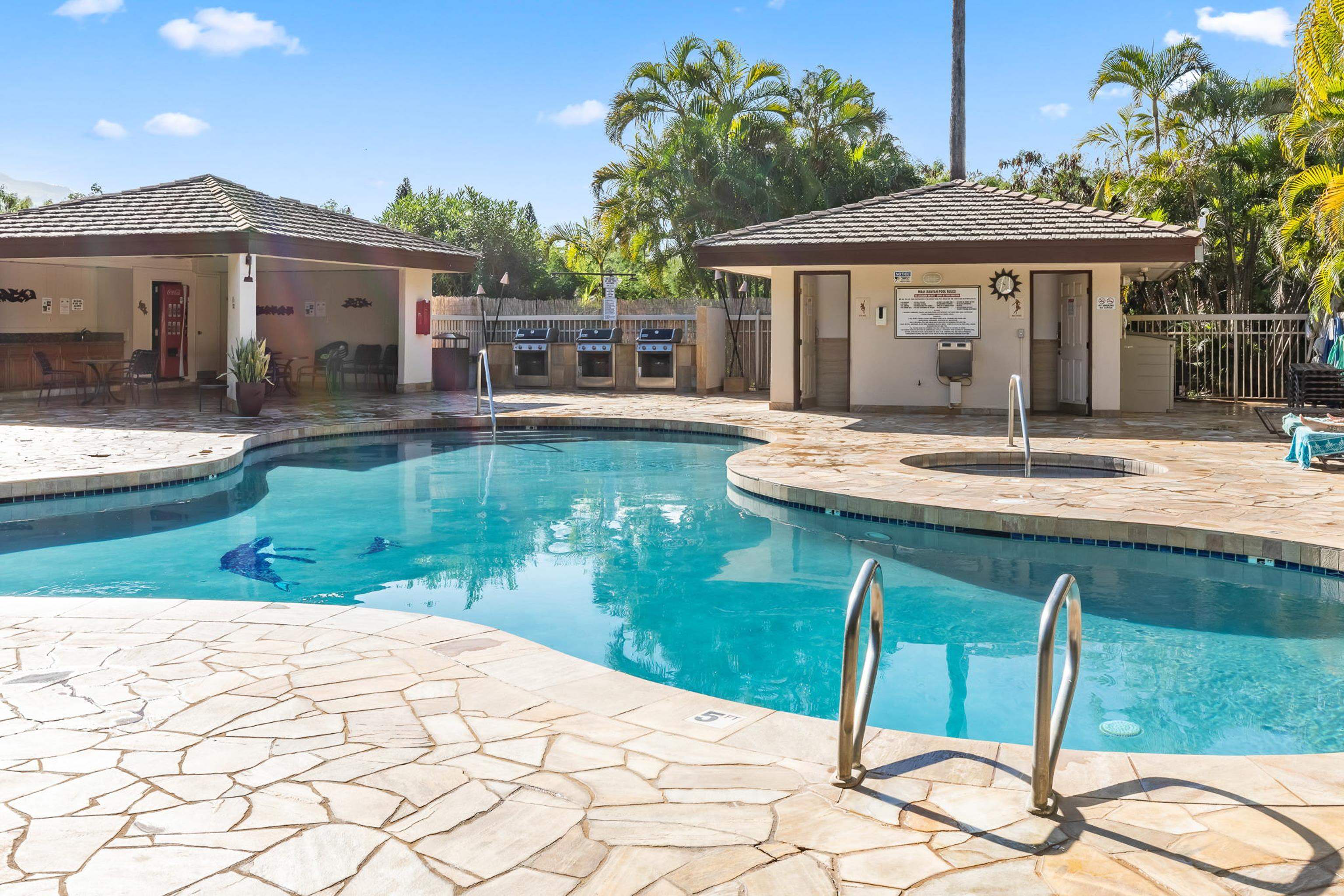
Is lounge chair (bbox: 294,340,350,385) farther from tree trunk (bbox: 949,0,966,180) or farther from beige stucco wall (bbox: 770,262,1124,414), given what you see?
tree trunk (bbox: 949,0,966,180)

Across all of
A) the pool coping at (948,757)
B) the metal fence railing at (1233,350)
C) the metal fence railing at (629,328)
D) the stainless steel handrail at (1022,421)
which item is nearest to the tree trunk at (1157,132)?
the metal fence railing at (1233,350)

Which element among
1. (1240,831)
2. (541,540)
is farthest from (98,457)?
(1240,831)

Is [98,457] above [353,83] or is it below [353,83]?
below

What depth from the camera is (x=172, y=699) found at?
4.11 meters

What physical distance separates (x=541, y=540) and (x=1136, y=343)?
34.7 feet

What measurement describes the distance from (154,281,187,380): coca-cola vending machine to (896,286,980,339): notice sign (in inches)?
534

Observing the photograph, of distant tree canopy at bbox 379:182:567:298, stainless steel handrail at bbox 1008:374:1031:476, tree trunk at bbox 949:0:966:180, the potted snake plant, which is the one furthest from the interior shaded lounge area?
distant tree canopy at bbox 379:182:567:298

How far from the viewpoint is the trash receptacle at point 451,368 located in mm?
20391

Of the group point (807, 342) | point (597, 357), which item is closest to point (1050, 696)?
point (807, 342)

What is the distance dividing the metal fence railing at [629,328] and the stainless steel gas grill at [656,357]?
0.74 meters

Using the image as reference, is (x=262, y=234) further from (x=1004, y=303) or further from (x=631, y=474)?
(x=1004, y=303)

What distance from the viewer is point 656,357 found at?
67.1ft

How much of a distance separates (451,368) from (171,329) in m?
5.47

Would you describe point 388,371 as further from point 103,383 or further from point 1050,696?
point 1050,696
